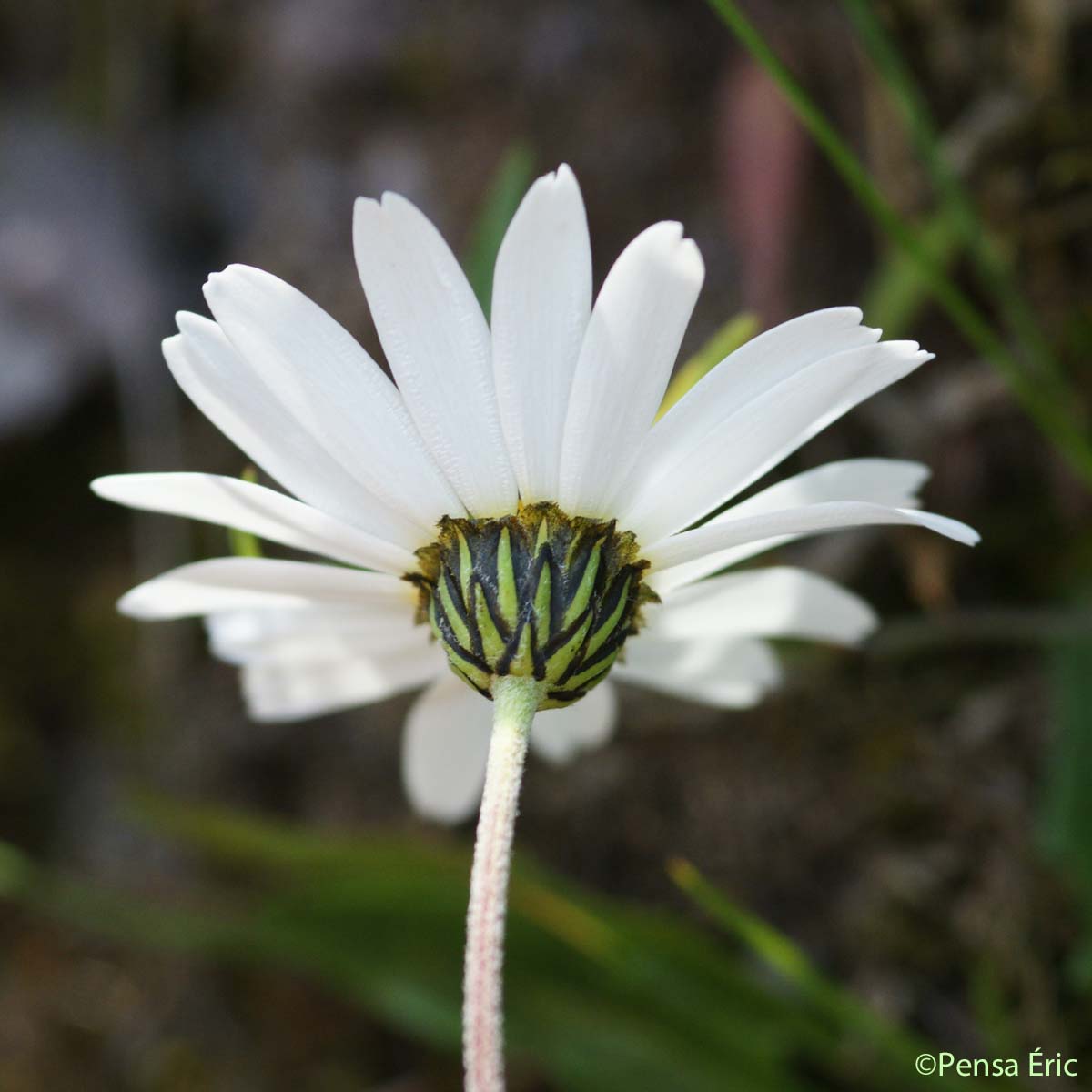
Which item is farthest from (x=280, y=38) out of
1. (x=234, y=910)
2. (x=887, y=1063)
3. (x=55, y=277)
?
(x=887, y=1063)

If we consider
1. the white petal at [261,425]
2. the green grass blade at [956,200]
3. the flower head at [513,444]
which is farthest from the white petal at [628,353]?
the green grass blade at [956,200]

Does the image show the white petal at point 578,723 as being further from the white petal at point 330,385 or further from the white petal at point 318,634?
the white petal at point 330,385

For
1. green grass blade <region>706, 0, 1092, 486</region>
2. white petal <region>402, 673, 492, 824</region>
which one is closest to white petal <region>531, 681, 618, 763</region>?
white petal <region>402, 673, 492, 824</region>

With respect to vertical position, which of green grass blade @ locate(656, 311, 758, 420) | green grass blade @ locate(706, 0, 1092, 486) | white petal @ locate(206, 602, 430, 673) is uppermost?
green grass blade @ locate(706, 0, 1092, 486)

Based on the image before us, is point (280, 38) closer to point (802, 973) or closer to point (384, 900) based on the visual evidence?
point (384, 900)

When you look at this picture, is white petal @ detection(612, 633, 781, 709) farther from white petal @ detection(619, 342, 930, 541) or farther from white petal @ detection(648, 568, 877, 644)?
white petal @ detection(619, 342, 930, 541)

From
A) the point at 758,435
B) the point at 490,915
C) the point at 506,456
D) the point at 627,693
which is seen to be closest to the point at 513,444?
the point at 506,456
